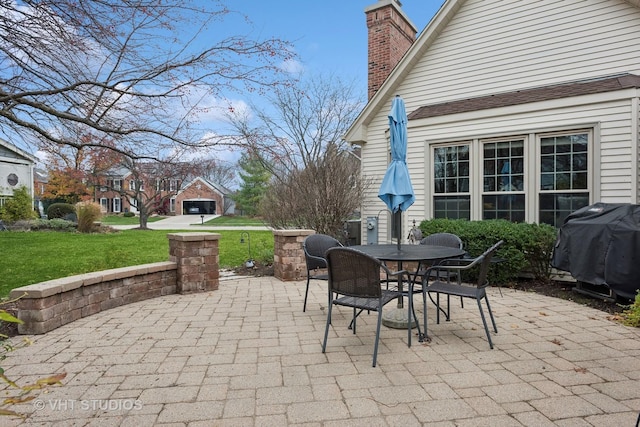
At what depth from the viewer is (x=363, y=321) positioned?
14.0 feet

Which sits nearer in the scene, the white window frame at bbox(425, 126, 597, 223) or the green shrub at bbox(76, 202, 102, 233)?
the white window frame at bbox(425, 126, 597, 223)

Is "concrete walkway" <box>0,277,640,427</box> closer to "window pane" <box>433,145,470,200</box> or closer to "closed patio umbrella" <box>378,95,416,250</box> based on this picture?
"closed patio umbrella" <box>378,95,416,250</box>

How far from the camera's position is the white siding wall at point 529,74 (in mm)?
5980

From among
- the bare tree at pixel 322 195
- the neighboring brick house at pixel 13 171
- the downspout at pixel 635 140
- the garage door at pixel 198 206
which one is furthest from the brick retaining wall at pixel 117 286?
the garage door at pixel 198 206

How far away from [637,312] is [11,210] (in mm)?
20414

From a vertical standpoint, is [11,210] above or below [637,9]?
below

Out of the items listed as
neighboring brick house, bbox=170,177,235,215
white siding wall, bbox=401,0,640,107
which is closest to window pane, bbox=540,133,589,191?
white siding wall, bbox=401,0,640,107

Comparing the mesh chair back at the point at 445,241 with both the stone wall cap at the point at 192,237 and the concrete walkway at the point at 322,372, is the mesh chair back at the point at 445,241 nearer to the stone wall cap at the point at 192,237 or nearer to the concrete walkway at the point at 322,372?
the concrete walkway at the point at 322,372

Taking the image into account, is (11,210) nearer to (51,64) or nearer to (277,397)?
(51,64)

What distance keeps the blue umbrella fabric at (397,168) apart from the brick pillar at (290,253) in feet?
8.58

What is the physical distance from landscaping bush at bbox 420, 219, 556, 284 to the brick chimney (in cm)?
496

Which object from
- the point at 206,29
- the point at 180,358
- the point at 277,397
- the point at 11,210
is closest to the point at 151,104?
the point at 206,29

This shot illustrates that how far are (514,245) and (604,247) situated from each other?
3.90ft

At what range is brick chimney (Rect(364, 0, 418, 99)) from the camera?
9.38m
